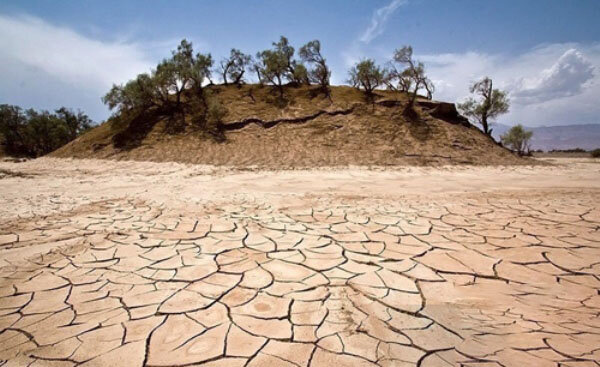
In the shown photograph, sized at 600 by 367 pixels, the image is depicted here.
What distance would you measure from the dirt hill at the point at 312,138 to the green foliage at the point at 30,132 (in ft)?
26.5

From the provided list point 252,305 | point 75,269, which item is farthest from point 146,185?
point 252,305

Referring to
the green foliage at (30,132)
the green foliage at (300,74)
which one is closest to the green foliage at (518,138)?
the green foliage at (300,74)

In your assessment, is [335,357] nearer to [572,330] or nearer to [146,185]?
[572,330]

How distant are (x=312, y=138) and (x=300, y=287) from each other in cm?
1532

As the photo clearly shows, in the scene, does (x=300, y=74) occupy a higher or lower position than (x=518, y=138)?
higher

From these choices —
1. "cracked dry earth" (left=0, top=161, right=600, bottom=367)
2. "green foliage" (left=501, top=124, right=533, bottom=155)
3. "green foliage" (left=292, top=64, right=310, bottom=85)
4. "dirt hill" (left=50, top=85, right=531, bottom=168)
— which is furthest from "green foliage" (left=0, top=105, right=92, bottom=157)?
"green foliage" (left=501, top=124, right=533, bottom=155)

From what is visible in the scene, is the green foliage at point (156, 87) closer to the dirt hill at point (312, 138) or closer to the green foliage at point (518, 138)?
the dirt hill at point (312, 138)

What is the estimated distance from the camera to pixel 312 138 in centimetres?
1738

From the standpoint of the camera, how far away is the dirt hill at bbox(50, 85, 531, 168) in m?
15.0

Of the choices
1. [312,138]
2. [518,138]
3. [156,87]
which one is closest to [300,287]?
[312,138]

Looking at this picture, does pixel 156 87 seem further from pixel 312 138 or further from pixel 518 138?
pixel 518 138

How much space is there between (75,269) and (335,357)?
121 inches

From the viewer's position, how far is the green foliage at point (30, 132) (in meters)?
23.7

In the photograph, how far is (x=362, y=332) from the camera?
2.02m
